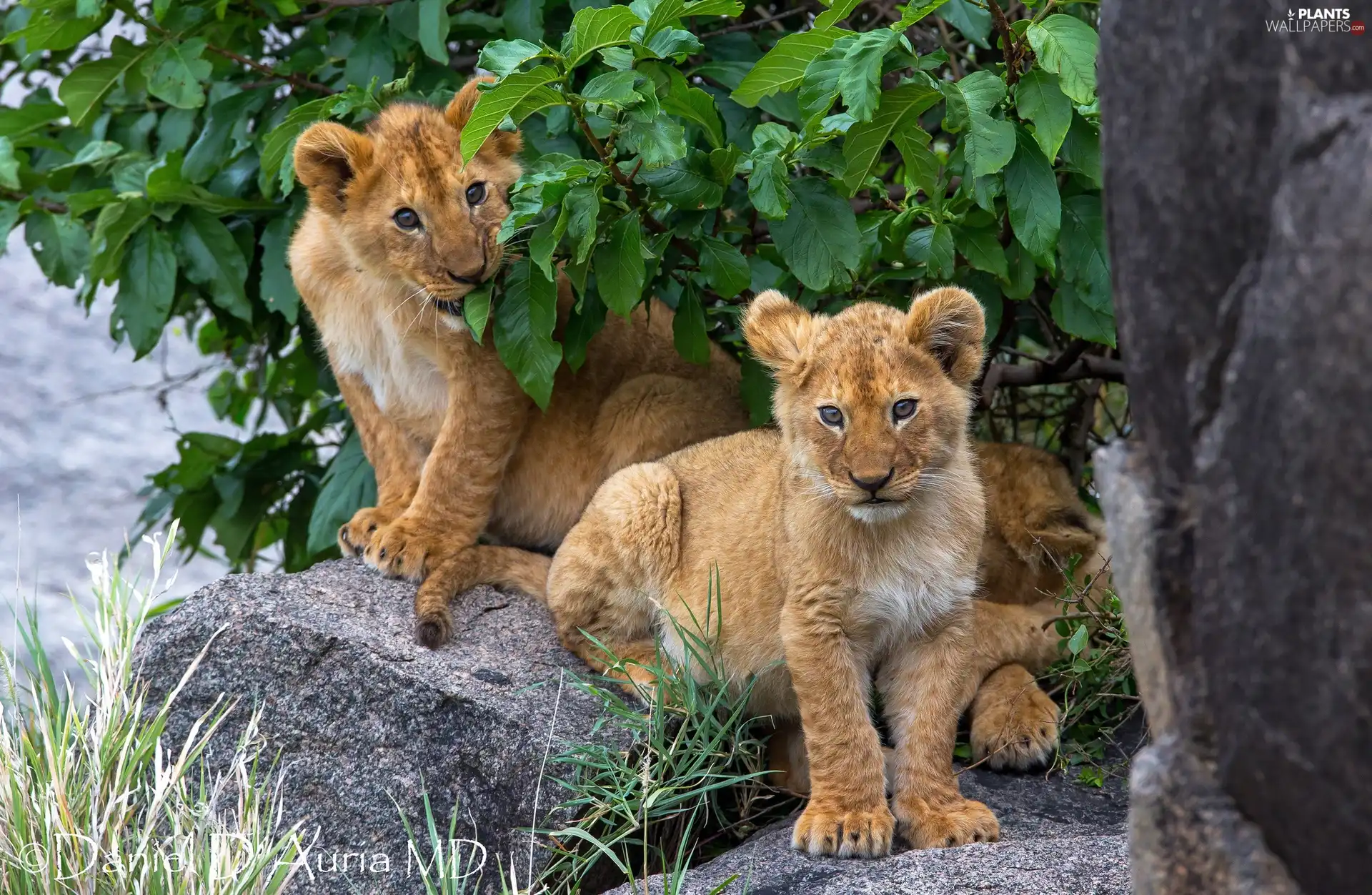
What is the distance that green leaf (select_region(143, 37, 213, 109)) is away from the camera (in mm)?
4918

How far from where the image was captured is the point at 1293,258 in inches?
75.4

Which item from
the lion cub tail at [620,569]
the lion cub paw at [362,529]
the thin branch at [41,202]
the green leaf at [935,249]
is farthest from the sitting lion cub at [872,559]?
the thin branch at [41,202]

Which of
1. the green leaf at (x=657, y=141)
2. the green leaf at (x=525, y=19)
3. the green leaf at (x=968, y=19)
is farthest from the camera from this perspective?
the green leaf at (x=525, y=19)

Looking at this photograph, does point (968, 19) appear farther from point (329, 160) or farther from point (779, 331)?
point (329, 160)

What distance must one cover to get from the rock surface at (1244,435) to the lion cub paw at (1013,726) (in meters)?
2.00

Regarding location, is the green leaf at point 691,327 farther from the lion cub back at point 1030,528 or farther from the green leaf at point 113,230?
the green leaf at point 113,230

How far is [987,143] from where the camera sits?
12.0 feet

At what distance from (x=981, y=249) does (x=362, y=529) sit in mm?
2489

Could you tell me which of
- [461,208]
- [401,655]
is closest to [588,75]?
[461,208]

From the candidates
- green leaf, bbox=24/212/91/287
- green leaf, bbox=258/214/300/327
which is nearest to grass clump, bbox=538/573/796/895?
green leaf, bbox=258/214/300/327

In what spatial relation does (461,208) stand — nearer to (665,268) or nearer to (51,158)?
(665,268)

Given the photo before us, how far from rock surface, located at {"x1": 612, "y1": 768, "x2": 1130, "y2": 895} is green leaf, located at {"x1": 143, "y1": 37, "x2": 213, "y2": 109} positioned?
3.20m

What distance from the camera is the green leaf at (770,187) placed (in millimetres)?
3855

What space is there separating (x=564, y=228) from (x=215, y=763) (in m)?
1.89
